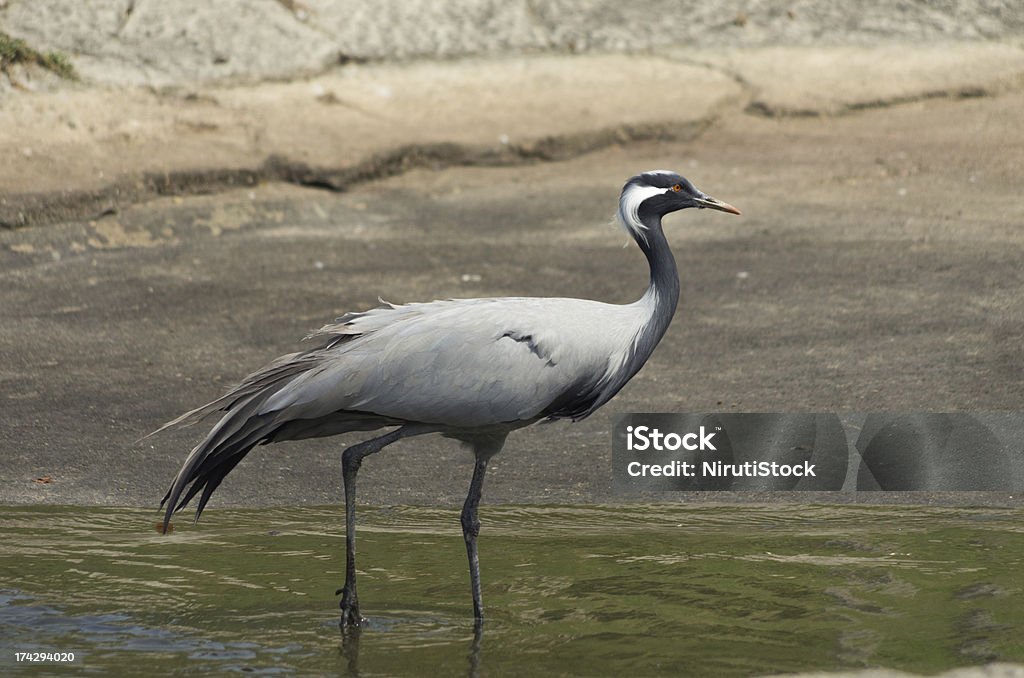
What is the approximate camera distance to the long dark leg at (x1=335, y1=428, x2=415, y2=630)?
178 inches

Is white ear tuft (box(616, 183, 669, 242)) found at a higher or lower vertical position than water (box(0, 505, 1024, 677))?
higher

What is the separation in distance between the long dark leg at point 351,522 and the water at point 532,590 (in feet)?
0.22

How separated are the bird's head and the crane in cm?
34

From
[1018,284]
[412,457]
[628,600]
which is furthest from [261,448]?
[1018,284]

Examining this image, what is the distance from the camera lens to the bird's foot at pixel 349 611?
452 centimetres

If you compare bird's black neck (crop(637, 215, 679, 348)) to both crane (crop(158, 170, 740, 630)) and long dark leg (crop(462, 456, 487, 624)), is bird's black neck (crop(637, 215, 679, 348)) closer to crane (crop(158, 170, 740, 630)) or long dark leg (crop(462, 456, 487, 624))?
crane (crop(158, 170, 740, 630))

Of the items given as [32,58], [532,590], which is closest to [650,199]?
[532,590]

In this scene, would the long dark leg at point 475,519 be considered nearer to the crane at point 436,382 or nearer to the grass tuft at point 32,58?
the crane at point 436,382

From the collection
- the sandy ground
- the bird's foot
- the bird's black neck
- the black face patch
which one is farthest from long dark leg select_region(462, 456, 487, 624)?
the black face patch

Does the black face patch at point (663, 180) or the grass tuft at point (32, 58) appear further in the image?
the grass tuft at point (32, 58)

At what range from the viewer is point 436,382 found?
466cm

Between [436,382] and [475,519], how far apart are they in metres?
0.46

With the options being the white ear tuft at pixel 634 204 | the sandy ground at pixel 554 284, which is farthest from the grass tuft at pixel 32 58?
the white ear tuft at pixel 634 204

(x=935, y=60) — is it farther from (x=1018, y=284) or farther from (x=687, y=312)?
(x=687, y=312)
